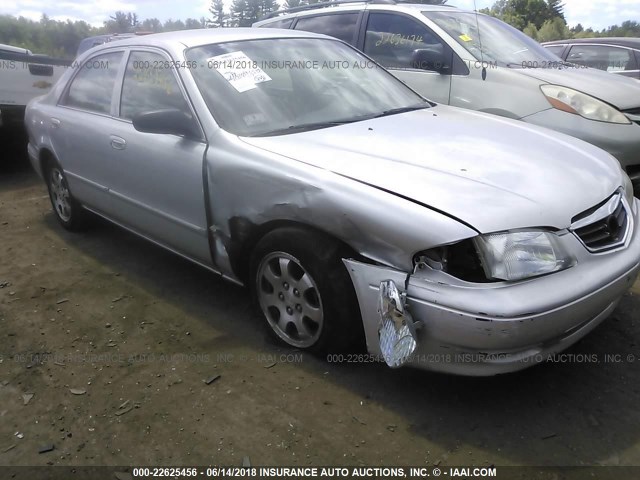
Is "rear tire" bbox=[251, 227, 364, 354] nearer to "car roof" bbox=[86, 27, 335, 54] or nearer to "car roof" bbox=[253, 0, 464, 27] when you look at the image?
"car roof" bbox=[86, 27, 335, 54]

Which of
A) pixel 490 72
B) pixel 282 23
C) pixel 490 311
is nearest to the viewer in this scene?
pixel 490 311

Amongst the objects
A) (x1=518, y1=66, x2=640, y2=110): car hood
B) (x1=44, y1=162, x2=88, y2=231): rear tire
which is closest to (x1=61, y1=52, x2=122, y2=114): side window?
(x1=44, y1=162, x2=88, y2=231): rear tire

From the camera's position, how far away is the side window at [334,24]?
553 centimetres

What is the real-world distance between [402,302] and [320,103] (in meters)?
1.50

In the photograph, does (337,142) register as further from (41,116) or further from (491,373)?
(41,116)

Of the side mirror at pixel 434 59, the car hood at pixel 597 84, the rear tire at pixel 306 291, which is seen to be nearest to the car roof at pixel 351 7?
the side mirror at pixel 434 59

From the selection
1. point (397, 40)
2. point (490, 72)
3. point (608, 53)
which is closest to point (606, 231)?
point (490, 72)

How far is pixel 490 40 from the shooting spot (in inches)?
200

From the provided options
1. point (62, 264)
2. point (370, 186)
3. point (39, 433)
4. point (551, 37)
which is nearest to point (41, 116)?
point (62, 264)

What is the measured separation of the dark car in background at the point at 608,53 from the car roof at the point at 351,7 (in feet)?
8.43

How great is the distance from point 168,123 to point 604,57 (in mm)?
6261

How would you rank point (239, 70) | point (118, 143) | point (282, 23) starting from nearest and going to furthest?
1. point (239, 70)
2. point (118, 143)
3. point (282, 23)

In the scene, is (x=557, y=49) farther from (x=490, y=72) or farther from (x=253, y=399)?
(x=253, y=399)

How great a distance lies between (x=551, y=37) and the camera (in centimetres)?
3045
